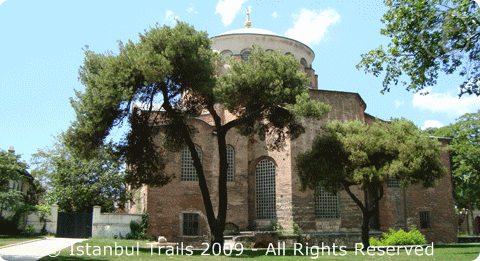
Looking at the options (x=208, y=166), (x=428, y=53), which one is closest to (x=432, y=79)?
(x=428, y=53)

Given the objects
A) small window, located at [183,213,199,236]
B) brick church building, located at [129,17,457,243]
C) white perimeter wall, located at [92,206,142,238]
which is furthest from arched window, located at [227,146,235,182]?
white perimeter wall, located at [92,206,142,238]

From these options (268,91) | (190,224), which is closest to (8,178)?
(190,224)

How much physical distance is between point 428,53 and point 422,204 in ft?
61.0

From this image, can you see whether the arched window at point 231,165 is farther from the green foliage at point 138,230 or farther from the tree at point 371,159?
the tree at point 371,159

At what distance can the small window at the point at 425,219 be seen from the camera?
27.8 metres

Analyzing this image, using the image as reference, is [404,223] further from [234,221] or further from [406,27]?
[406,27]

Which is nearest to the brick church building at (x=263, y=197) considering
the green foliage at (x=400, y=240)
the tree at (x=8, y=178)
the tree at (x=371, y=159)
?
the green foliage at (x=400, y=240)

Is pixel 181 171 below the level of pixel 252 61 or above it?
below

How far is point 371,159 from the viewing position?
18.9 m

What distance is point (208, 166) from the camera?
24.7 m

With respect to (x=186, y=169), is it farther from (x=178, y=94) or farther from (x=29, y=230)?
(x=29, y=230)

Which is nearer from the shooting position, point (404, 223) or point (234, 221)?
point (234, 221)

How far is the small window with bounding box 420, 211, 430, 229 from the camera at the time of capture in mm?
27781

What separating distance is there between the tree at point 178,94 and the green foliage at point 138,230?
5.27 m
